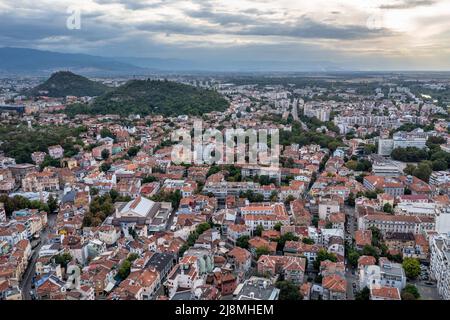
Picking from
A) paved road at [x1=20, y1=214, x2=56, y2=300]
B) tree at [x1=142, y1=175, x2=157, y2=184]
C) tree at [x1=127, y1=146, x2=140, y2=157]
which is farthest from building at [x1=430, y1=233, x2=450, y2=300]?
tree at [x1=127, y1=146, x2=140, y2=157]

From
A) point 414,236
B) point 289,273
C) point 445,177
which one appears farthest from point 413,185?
point 289,273

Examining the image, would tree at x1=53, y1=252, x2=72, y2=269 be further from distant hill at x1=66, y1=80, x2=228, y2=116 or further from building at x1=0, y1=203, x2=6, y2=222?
distant hill at x1=66, y1=80, x2=228, y2=116

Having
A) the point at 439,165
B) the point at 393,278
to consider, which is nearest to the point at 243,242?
the point at 393,278

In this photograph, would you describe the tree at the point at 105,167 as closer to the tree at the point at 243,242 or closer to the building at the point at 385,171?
the tree at the point at 243,242

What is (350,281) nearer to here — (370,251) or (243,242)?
(370,251)

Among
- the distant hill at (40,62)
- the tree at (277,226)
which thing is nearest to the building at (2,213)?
the tree at (277,226)

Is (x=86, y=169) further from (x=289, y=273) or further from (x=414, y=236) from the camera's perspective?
(x=414, y=236)
